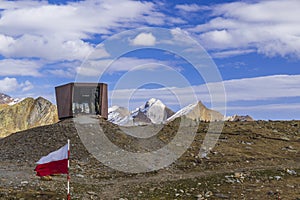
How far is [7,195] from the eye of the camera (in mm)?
18250

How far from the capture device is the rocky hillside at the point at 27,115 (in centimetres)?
10775

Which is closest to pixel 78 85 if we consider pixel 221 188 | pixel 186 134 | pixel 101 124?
pixel 101 124

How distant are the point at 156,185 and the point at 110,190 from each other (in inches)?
91.4

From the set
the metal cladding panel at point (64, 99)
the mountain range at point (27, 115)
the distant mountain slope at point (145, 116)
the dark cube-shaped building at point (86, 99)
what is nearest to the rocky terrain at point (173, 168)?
the distant mountain slope at point (145, 116)

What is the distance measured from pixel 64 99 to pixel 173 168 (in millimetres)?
16526

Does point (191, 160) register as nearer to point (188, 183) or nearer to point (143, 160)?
point (143, 160)

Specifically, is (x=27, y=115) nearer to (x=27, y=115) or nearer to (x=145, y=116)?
(x=27, y=115)

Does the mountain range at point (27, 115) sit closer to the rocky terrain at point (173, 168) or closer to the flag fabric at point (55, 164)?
the rocky terrain at point (173, 168)


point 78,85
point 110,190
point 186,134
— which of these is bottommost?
point 110,190

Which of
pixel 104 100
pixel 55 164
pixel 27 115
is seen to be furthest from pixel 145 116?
pixel 27 115

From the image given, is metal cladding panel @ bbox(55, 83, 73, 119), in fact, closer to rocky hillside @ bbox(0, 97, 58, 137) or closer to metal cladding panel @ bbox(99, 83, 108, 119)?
metal cladding panel @ bbox(99, 83, 108, 119)

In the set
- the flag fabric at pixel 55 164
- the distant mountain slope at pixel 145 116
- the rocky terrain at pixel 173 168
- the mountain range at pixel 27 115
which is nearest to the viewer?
the flag fabric at pixel 55 164

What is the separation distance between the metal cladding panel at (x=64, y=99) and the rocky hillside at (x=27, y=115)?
68.5 meters

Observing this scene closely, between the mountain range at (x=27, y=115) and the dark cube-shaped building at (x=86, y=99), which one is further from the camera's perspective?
the mountain range at (x=27, y=115)
